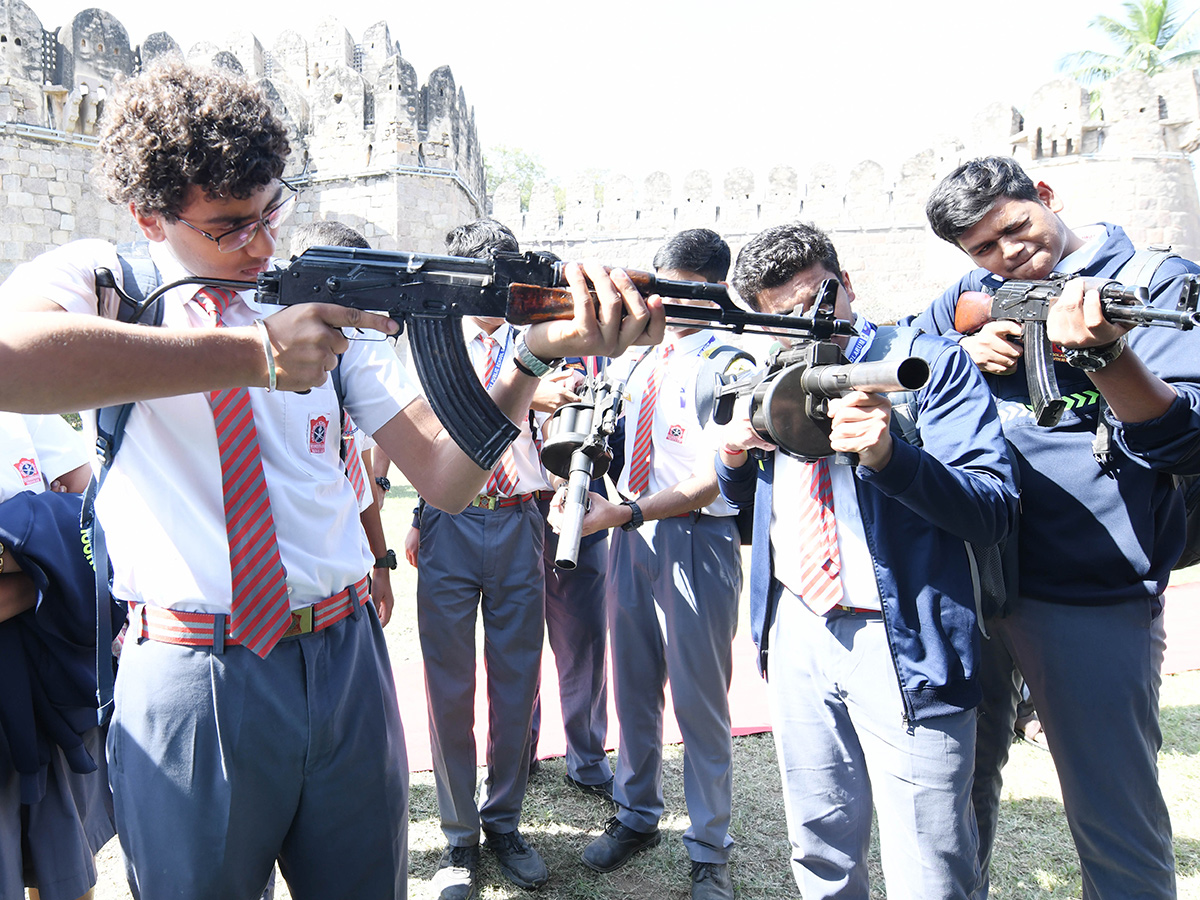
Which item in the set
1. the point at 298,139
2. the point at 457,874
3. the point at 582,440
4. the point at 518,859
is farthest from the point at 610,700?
the point at 298,139

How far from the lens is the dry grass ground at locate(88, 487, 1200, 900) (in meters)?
3.42

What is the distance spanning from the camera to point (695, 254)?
410 cm

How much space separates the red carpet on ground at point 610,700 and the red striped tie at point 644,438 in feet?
4.90

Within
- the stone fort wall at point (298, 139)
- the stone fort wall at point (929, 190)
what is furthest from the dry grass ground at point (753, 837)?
the stone fort wall at point (929, 190)

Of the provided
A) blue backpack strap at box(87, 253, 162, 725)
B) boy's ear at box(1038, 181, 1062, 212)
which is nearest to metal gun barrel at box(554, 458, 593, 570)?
blue backpack strap at box(87, 253, 162, 725)

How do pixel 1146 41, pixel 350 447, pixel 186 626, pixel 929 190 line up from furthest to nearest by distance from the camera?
pixel 1146 41
pixel 929 190
pixel 350 447
pixel 186 626

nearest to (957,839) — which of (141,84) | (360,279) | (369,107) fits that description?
(360,279)

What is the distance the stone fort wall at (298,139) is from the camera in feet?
51.5

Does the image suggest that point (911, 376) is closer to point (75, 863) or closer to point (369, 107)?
point (75, 863)

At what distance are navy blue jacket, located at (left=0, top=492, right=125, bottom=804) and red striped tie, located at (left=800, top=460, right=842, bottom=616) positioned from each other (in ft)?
7.03

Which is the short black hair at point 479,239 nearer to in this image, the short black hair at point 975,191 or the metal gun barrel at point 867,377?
the short black hair at point 975,191

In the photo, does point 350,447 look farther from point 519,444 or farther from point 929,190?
point 929,190

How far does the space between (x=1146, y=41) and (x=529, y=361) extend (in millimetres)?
37614

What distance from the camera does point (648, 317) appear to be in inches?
73.9
